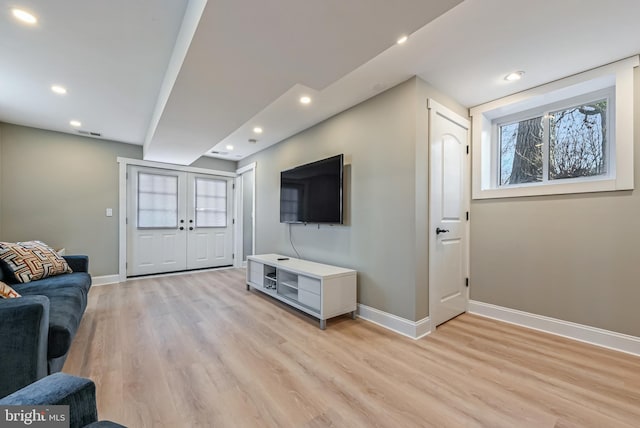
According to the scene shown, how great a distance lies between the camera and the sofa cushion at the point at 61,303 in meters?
1.45

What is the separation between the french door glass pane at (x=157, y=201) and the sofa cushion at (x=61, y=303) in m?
2.05

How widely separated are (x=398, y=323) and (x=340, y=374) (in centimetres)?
89

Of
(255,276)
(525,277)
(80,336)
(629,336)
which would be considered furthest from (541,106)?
(80,336)

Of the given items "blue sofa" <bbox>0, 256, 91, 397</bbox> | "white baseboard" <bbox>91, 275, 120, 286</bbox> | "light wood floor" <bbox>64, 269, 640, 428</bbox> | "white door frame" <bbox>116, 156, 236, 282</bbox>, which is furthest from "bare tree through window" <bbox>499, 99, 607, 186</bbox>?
"white baseboard" <bbox>91, 275, 120, 286</bbox>

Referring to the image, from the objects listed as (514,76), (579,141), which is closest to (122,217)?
(514,76)

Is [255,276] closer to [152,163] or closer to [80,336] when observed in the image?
[80,336]

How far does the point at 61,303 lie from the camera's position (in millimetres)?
1831

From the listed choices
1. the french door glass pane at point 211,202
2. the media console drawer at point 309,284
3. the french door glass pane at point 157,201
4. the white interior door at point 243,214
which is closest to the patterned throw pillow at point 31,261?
the french door glass pane at point 157,201

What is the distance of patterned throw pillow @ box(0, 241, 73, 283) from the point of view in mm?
2260

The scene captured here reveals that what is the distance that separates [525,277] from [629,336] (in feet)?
2.46

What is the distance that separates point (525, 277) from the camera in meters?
2.59

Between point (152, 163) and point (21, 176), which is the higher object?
point (152, 163)

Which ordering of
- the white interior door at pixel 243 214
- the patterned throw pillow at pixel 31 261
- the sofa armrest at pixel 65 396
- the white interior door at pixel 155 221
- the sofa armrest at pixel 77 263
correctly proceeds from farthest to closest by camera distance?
the white interior door at pixel 243 214
the white interior door at pixel 155 221
the sofa armrest at pixel 77 263
the patterned throw pillow at pixel 31 261
the sofa armrest at pixel 65 396

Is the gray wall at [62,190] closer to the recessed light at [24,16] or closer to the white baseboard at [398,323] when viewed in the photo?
the recessed light at [24,16]
